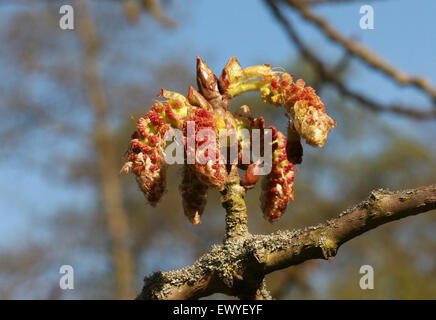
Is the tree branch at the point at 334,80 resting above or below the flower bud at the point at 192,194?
above

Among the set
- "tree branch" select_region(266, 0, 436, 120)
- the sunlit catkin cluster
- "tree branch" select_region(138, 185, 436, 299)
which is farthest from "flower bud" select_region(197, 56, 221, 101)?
"tree branch" select_region(266, 0, 436, 120)

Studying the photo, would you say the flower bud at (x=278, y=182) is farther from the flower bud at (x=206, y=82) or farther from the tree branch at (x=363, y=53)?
the tree branch at (x=363, y=53)

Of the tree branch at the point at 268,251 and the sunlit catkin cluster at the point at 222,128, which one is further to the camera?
the sunlit catkin cluster at the point at 222,128

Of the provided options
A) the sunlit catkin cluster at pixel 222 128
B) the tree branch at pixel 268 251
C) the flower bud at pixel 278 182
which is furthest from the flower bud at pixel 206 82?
the tree branch at pixel 268 251

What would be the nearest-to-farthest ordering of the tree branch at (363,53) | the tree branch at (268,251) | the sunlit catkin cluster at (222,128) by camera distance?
the tree branch at (268,251) < the sunlit catkin cluster at (222,128) < the tree branch at (363,53)

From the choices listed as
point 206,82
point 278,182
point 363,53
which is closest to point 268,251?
point 278,182

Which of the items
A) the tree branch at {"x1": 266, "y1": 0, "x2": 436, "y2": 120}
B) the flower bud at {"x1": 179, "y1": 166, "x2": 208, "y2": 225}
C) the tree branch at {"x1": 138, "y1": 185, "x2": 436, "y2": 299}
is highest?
the tree branch at {"x1": 266, "y1": 0, "x2": 436, "y2": 120}

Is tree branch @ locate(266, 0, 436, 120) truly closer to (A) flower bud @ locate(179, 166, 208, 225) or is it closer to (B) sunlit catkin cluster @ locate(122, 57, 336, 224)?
(B) sunlit catkin cluster @ locate(122, 57, 336, 224)
